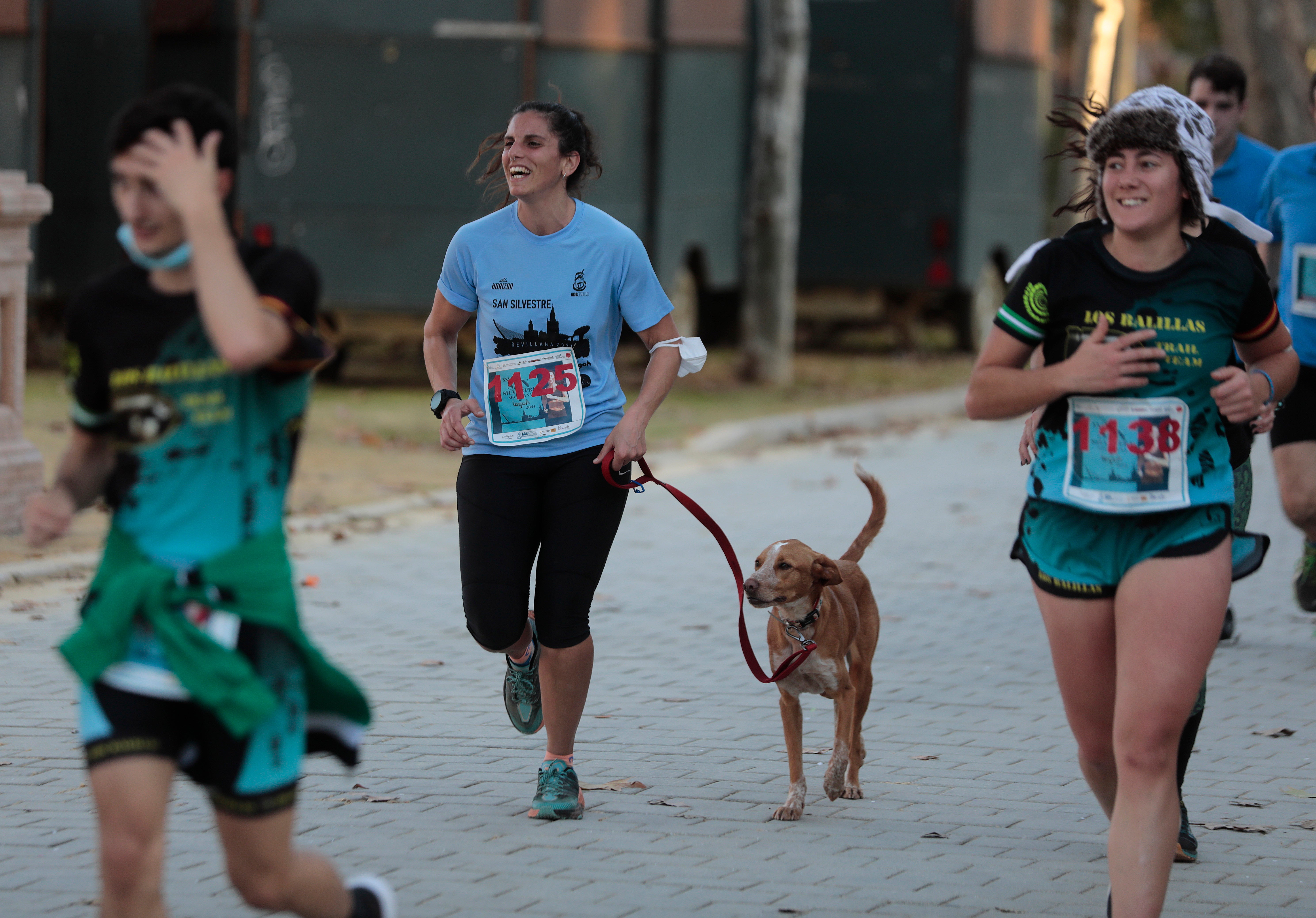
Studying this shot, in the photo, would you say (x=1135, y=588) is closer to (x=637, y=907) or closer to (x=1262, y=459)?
(x=637, y=907)

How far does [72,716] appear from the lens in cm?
661

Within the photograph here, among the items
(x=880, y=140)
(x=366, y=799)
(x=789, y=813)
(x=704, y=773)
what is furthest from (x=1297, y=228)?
(x=880, y=140)

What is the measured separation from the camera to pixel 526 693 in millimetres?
5867

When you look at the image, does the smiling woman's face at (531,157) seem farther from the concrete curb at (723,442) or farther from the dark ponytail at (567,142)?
the concrete curb at (723,442)

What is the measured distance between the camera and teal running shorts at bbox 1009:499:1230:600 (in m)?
4.08

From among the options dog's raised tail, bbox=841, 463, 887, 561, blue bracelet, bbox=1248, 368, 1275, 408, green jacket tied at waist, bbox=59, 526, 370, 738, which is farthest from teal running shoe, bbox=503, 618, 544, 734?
blue bracelet, bbox=1248, 368, 1275, 408

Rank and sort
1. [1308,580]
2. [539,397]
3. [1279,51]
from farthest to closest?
[1279,51] → [1308,580] → [539,397]

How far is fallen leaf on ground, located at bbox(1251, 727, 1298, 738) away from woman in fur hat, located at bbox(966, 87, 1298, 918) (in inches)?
106

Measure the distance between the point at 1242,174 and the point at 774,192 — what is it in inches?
436

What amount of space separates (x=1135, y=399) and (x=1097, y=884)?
151cm

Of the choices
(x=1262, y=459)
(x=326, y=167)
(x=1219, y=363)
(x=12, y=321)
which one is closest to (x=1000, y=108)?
(x=1262, y=459)

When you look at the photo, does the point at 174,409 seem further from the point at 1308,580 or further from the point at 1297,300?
the point at 1308,580

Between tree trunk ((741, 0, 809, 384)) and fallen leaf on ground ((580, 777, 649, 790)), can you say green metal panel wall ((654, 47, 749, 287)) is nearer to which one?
tree trunk ((741, 0, 809, 384))

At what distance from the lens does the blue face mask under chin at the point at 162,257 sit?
135 inches
